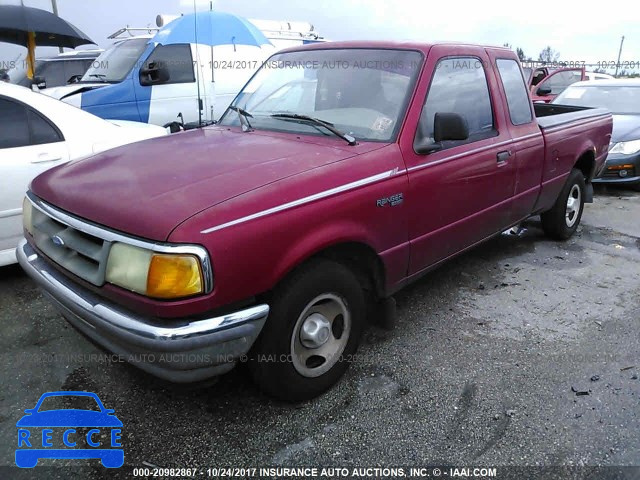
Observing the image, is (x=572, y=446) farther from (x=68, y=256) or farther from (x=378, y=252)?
(x=68, y=256)

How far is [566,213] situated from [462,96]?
2287 mm

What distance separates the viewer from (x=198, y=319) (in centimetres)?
213

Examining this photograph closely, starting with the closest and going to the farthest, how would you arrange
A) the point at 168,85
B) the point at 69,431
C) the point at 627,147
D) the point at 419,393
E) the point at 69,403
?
the point at 69,431 < the point at 69,403 < the point at 419,393 < the point at 627,147 < the point at 168,85

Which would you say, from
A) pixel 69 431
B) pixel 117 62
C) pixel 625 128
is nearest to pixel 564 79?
pixel 625 128

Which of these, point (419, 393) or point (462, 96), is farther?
point (462, 96)

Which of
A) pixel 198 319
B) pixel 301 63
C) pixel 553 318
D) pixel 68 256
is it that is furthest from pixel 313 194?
pixel 553 318

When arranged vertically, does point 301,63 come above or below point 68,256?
above

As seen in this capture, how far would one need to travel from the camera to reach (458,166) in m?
3.29

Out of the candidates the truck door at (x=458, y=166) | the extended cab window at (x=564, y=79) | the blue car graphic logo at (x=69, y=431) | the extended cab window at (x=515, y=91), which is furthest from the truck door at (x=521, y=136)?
the extended cab window at (x=564, y=79)

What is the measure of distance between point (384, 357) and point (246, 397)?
35.1 inches

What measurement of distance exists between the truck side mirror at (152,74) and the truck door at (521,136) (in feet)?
16.8

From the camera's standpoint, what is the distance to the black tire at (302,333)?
238 centimetres

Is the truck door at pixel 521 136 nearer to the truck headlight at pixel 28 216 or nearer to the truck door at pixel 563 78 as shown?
the truck headlight at pixel 28 216

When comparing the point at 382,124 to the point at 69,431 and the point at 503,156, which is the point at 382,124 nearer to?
the point at 503,156
